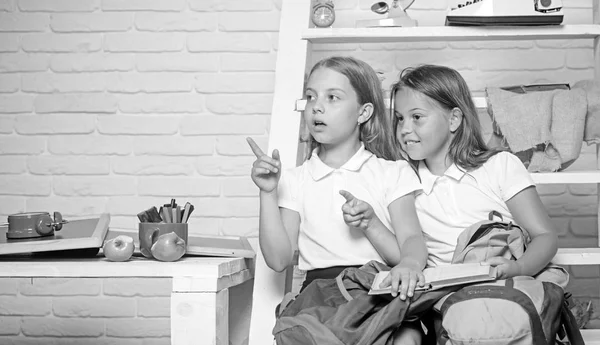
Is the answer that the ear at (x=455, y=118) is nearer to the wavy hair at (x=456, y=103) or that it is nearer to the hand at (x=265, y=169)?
the wavy hair at (x=456, y=103)

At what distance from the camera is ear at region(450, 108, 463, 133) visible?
5.81 ft

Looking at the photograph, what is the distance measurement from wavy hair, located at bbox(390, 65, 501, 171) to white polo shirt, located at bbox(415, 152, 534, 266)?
30mm

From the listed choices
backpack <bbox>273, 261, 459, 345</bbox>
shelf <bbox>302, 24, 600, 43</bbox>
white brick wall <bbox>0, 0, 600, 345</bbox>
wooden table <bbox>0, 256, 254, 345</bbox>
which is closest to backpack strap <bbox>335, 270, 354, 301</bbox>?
backpack <bbox>273, 261, 459, 345</bbox>

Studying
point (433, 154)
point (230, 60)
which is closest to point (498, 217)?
point (433, 154)

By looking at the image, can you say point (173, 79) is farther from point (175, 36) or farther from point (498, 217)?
point (498, 217)

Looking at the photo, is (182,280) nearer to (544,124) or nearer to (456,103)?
(456,103)

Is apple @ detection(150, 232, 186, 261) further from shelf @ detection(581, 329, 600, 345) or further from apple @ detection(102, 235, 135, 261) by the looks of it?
shelf @ detection(581, 329, 600, 345)

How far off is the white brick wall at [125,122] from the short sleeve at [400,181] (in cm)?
86

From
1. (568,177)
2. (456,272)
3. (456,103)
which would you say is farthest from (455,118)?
(456,272)

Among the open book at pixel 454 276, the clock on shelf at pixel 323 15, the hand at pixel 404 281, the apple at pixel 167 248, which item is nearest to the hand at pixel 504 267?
the open book at pixel 454 276

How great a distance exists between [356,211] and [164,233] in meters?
0.40

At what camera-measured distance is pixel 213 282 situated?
1.38 metres

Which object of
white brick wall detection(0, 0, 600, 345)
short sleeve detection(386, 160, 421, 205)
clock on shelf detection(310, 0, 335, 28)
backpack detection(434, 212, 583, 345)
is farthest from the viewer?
white brick wall detection(0, 0, 600, 345)

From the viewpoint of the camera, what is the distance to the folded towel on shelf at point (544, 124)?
172cm
